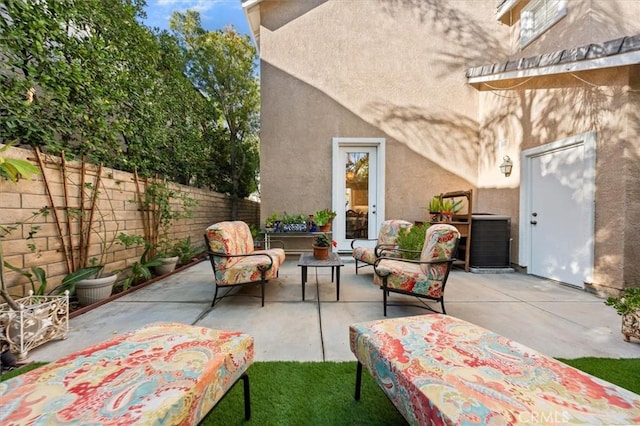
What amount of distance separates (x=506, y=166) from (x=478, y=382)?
5296 mm

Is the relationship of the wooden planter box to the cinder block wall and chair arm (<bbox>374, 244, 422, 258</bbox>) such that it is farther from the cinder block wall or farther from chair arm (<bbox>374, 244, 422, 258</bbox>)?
chair arm (<bbox>374, 244, 422, 258</bbox>)

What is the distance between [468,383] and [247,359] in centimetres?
105

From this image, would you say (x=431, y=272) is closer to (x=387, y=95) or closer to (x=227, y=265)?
(x=227, y=265)

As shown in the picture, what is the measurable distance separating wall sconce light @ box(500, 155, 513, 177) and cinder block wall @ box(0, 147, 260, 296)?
6.71 metres

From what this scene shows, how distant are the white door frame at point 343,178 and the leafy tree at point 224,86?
12.3 feet

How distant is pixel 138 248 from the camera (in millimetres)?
4004

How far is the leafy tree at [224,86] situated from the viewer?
749cm

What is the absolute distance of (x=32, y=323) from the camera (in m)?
1.96

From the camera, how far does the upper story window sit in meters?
4.27

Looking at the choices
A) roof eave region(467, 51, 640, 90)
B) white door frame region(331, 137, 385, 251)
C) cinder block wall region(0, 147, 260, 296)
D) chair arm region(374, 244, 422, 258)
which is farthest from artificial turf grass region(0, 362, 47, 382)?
roof eave region(467, 51, 640, 90)

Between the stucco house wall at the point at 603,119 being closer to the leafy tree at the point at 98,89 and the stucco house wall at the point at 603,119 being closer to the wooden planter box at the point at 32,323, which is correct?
the wooden planter box at the point at 32,323

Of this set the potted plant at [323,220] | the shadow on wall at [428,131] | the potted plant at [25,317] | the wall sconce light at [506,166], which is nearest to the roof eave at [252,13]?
the shadow on wall at [428,131]

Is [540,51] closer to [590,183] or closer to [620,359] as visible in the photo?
[590,183]

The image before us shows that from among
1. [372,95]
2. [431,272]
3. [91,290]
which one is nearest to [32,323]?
[91,290]
